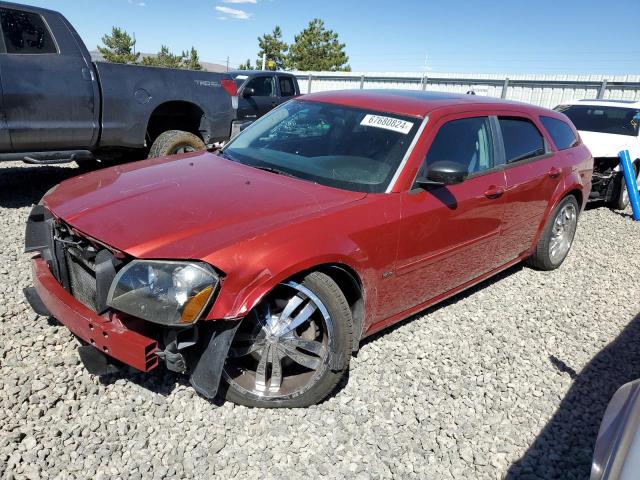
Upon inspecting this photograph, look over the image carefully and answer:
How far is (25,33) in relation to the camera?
5.39 m

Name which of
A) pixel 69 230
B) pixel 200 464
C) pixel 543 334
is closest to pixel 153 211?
pixel 69 230

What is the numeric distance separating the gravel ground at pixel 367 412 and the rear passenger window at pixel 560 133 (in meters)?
1.84

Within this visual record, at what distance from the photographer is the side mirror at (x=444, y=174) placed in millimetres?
3055

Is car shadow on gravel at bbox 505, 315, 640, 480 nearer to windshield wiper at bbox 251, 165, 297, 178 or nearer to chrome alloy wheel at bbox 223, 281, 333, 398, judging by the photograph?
chrome alloy wheel at bbox 223, 281, 333, 398

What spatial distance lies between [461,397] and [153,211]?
6.82ft

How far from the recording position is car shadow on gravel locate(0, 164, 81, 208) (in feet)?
19.8

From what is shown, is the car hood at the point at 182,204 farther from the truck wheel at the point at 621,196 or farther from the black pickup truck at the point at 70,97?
the truck wheel at the point at 621,196

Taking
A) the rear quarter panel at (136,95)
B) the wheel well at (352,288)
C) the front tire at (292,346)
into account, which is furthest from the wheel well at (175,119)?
the front tire at (292,346)

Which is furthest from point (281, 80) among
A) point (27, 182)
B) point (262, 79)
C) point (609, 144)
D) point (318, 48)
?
point (318, 48)

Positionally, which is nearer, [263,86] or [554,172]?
[554,172]

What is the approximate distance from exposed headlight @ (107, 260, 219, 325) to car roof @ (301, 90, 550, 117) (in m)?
1.92

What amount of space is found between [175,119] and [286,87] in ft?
19.9

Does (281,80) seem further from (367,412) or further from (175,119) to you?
(367,412)

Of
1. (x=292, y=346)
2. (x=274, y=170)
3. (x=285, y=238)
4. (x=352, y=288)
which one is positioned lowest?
(x=292, y=346)
